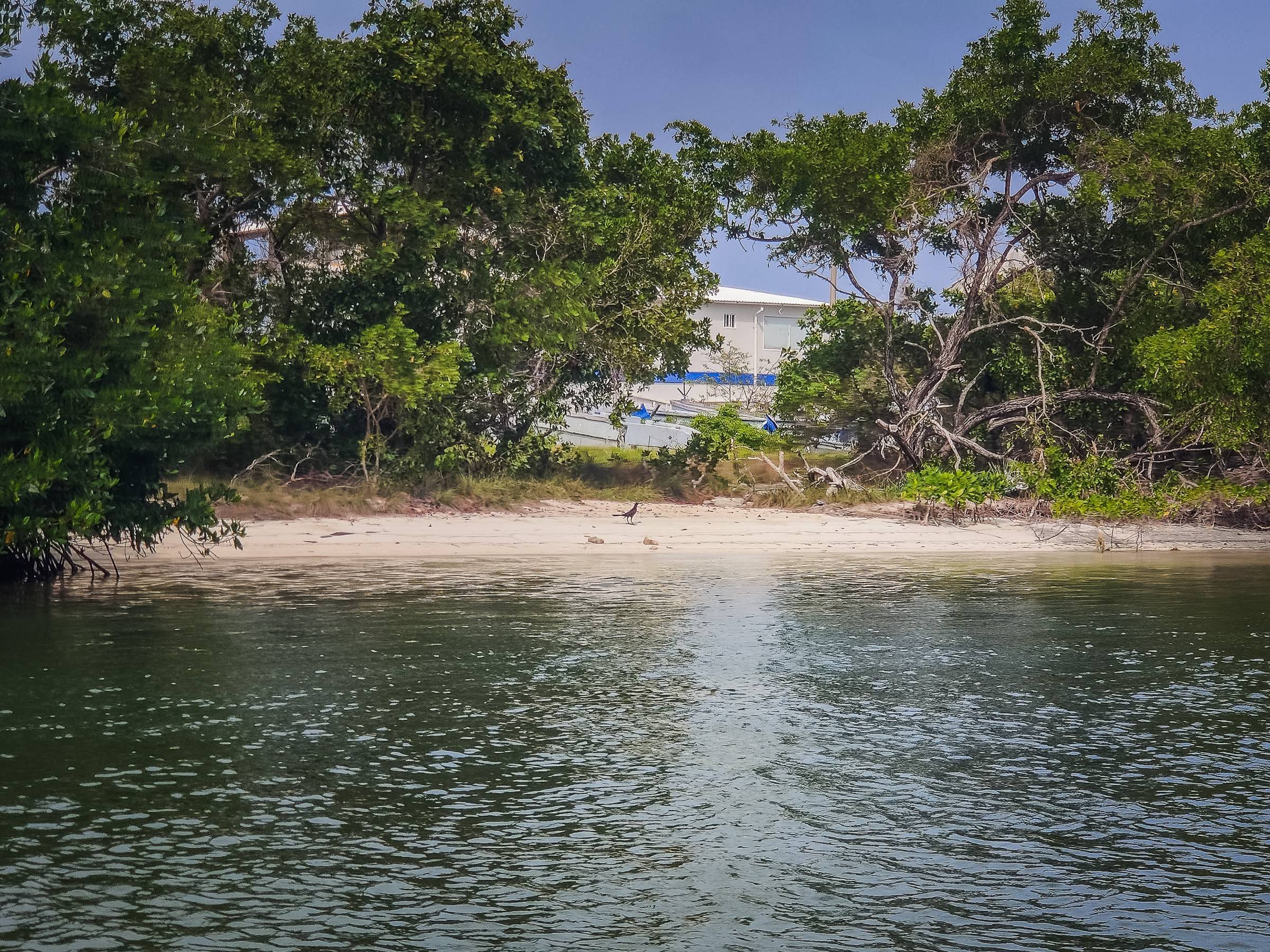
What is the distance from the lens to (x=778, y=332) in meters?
83.9

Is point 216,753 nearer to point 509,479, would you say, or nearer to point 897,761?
point 897,761

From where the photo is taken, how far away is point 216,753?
36.0 feet

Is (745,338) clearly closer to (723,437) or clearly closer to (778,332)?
(778,332)

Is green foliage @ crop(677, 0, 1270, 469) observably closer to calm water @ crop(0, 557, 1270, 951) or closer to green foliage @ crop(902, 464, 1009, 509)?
green foliage @ crop(902, 464, 1009, 509)

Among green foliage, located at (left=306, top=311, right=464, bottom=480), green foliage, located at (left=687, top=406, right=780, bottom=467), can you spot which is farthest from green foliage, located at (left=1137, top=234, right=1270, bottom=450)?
green foliage, located at (left=306, top=311, right=464, bottom=480)

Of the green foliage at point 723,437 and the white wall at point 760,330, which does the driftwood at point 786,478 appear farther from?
the white wall at point 760,330

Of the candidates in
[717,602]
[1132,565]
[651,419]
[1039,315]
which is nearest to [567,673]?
[717,602]

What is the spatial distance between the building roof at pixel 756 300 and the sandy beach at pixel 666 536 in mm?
50242

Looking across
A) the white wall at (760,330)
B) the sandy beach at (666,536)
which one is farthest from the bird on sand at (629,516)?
the white wall at (760,330)

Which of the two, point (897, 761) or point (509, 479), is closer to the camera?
point (897, 761)

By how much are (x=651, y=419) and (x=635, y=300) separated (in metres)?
12.6

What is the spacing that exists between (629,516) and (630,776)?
1991 cm

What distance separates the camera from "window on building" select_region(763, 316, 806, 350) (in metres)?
83.2

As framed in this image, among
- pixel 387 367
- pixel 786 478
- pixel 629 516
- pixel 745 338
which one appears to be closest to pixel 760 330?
pixel 745 338
